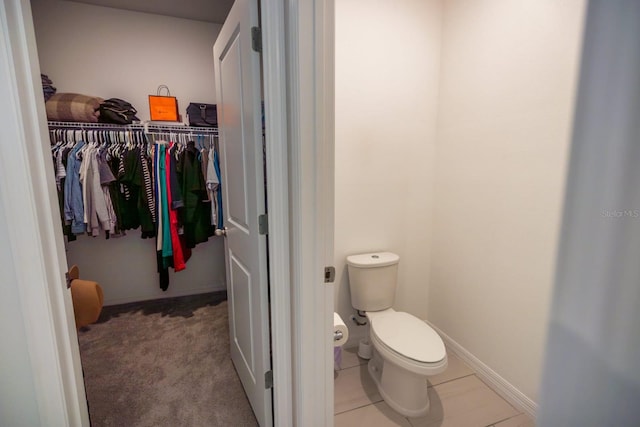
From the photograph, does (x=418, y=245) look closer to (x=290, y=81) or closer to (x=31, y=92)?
(x=290, y=81)

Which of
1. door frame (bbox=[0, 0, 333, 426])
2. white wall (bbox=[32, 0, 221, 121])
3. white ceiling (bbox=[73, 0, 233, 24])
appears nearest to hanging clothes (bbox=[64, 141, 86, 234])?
white wall (bbox=[32, 0, 221, 121])

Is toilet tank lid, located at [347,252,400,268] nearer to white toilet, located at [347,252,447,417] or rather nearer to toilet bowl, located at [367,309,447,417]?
white toilet, located at [347,252,447,417]

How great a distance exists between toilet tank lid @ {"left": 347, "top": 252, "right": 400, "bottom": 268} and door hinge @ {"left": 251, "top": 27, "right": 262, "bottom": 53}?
4.21ft

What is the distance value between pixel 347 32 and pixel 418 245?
4.84 ft

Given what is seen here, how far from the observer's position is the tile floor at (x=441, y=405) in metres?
1.49

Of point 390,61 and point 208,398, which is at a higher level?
point 390,61

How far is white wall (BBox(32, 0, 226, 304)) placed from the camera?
2375mm

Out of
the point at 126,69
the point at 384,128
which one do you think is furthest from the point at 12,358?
the point at 126,69

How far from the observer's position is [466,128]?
1.81 metres

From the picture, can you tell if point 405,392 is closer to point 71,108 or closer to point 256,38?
point 256,38

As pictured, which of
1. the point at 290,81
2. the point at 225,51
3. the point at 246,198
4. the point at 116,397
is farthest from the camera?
the point at 116,397

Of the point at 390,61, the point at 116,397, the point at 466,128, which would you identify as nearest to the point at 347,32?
the point at 390,61

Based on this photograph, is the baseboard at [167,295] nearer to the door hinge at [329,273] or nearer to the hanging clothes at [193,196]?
the hanging clothes at [193,196]

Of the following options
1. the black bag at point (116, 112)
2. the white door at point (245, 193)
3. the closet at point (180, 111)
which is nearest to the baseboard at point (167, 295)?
the closet at point (180, 111)
